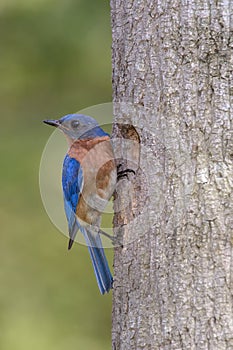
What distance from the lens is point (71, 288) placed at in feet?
27.4

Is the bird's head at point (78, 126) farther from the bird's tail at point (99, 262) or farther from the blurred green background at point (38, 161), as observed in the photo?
the blurred green background at point (38, 161)

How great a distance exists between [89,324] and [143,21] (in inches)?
193

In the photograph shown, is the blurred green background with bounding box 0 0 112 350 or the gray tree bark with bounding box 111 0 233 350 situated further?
the blurred green background with bounding box 0 0 112 350

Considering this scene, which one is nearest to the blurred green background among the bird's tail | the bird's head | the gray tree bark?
the bird's tail

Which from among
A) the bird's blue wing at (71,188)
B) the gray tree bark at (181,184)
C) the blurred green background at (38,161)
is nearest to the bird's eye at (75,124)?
the bird's blue wing at (71,188)

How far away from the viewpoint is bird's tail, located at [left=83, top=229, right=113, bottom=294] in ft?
15.0

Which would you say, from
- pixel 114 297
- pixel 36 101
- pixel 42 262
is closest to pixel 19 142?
pixel 36 101

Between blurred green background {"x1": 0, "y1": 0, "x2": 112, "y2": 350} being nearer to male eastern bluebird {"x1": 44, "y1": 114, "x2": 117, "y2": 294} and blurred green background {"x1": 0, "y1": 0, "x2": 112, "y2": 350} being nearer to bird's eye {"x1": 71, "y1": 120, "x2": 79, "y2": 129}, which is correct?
male eastern bluebird {"x1": 44, "y1": 114, "x2": 117, "y2": 294}

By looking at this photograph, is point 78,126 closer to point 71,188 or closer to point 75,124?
point 75,124

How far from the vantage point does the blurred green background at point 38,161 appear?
27.2ft

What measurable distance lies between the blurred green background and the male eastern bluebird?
3089 millimetres

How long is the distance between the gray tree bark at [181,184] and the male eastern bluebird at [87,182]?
0.55 m

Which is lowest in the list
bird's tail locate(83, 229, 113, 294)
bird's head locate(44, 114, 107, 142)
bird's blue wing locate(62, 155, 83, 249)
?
bird's tail locate(83, 229, 113, 294)

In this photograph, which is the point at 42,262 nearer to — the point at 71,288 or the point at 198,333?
the point at 71,288
